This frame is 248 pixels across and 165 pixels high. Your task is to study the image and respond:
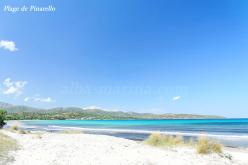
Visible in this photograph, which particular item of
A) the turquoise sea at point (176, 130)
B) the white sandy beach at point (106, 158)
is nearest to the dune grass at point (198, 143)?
the white sandy beach at point (106, 158)

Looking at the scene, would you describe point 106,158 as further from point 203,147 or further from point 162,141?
point 162,141

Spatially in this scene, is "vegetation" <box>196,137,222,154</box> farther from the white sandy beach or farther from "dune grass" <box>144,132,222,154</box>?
the white sandy beach

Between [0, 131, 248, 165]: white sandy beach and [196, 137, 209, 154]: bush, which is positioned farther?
[196, 137, 209, 154]: bush

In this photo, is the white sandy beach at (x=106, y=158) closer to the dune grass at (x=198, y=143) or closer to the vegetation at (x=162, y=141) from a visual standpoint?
the dune grass at (x=198, y=143)

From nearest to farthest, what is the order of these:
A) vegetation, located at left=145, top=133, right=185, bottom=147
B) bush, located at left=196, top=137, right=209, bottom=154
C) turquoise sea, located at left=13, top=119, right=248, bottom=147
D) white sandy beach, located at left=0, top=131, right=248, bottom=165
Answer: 1. white sandy beach, located at left=0, top=131, right=248, bottom=165
2. bush, located at left=196, top=137, right=209, bottom=154
3. vegetation, located at left=145, top=133, right=185, bottom=147
4. turquoise sea, located at left=13, top=119, right=248, bottom=147

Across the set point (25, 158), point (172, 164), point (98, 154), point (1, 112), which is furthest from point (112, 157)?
point (1, 112)

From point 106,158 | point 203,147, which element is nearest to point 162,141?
point 203,147

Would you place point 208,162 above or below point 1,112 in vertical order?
below

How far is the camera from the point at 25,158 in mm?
9352

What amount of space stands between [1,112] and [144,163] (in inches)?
981

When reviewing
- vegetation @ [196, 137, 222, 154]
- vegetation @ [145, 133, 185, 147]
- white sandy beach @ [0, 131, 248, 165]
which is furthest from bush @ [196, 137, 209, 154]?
vegetation @ [145, 133, 185, 147]

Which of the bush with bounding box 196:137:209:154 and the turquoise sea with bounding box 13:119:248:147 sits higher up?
the bush with bounding box 196:137:209:154

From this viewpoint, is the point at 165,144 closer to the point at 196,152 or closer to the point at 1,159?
the point at 196,152

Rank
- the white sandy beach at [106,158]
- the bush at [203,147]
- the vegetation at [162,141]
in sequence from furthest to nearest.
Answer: the vegetation at [162,141]
the bush at [203,147]
the white sandy beach at [106,158]
